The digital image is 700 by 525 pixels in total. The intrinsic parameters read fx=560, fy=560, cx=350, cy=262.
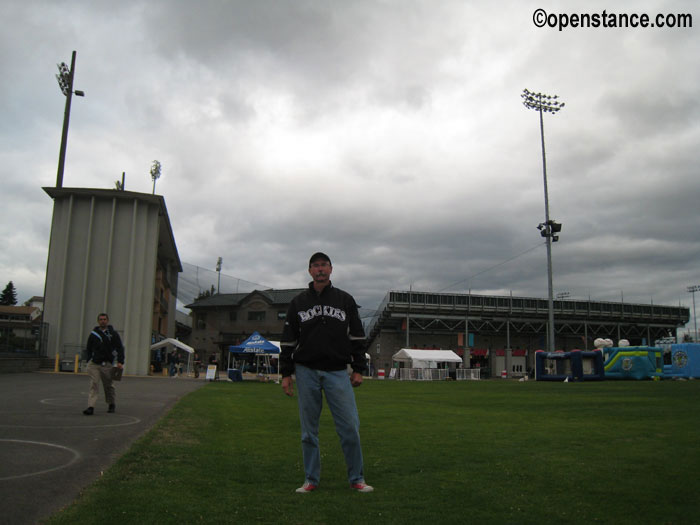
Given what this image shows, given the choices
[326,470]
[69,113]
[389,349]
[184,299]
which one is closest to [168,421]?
[326,470]

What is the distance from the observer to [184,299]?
3120 inches

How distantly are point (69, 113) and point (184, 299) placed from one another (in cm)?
4321

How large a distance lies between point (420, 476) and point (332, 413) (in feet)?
3.60

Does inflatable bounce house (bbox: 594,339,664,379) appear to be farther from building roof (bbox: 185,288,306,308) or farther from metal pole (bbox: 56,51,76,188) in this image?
building roof (bbox: 185,288,306,308)

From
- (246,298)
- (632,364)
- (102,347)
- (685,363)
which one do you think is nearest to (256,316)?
(246,298)

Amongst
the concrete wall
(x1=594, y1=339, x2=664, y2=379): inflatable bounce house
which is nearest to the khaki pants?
the concrete wall

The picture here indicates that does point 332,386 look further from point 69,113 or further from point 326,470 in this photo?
point 69,113

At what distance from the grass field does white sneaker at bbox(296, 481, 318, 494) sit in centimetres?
10

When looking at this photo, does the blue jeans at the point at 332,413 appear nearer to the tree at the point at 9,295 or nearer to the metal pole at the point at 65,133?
the metal pole at the point at 65,133

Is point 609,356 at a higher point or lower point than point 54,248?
lower

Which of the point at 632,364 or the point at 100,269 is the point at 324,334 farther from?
the point at 100,269

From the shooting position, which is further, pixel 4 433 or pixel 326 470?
pixel 4 433

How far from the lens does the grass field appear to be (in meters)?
3.80

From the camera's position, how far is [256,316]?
227ft
